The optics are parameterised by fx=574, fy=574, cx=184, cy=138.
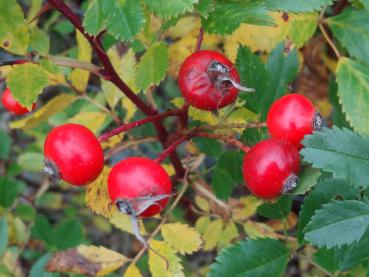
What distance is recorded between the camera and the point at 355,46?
84.6 inches

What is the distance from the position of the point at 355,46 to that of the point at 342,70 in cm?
11

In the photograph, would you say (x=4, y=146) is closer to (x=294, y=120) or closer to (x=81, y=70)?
(x=81, y=70)

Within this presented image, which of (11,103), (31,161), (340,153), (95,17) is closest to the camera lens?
(340,153)

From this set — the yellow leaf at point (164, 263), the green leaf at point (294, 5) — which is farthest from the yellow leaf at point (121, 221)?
the green leaf at point (294, 5)

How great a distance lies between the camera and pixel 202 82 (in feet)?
5.41

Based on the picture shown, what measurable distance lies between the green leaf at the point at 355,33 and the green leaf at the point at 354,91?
4cm

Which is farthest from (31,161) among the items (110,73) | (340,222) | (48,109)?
(340,222)

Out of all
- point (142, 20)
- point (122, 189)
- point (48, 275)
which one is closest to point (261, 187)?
point (122, 189)

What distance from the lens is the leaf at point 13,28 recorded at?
1.68m

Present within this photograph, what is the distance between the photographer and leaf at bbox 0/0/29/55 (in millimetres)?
1677

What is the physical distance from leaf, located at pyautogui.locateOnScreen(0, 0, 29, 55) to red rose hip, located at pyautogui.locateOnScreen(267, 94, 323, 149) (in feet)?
2.62

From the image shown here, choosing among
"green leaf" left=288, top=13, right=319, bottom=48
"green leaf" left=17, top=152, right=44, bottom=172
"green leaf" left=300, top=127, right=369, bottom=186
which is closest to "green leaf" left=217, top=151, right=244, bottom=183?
"green leaf" left=288, top=13, right=319, bottom=48

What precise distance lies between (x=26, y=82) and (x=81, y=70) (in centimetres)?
67

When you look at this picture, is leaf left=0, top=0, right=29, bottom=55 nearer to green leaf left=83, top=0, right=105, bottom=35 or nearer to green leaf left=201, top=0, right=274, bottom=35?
green leaf left=83, top=0, right=105, bottom=35
